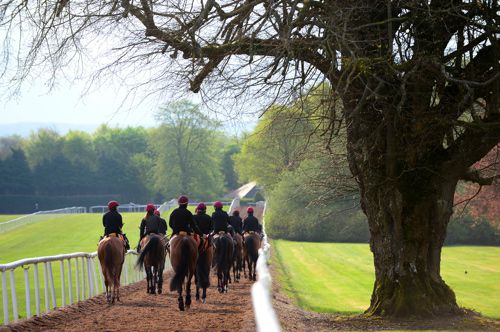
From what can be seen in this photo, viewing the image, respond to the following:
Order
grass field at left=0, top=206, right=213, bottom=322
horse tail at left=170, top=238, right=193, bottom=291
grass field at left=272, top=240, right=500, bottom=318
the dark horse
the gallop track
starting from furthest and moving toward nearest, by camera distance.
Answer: grass field at left=0, top=206, right=213, bottom=322
grass field at left=272, top=240, right=500, bottom=318
the dark horse
horse tail at left=170, top=238, right=193, bottom=291
the gallop track

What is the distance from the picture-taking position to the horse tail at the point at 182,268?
15.2 meters

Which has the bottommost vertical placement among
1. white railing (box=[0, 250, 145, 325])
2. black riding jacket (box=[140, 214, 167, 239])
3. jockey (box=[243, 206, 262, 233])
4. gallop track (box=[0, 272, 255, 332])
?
gallop track (box=[0, 272, 255, 332])

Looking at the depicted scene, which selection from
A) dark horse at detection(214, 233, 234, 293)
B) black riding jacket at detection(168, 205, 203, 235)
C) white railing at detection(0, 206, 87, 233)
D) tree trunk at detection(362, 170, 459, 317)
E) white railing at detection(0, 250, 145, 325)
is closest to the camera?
white railing at detection(0, 250, 145, 325)

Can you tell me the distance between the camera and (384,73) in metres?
15.2

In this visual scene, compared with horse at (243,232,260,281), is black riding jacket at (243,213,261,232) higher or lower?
higher

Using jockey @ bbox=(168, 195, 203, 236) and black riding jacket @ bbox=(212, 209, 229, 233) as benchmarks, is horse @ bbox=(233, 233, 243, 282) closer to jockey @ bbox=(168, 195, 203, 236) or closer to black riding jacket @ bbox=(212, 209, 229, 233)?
black riding jacket @ bbox=(212, 209, 229, 233)

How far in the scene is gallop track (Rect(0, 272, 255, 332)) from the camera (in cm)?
1272

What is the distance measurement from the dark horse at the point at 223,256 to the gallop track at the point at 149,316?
1.68 ft

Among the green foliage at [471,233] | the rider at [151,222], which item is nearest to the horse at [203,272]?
the rider at [151,222]

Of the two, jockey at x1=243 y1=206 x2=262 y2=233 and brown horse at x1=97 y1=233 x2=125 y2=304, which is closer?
brown horse at x1=97 y1=233 x2=125 y2=304

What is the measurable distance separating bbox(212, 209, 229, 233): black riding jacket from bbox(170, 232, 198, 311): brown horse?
15.7 ft

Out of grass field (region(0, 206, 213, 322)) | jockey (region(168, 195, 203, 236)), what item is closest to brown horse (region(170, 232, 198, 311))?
jockey (region(168, 195, 203, 236))

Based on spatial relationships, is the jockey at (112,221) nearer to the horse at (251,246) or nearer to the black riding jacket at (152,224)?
the black riding jacket at (152,224)

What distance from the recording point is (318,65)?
50.0 feet
